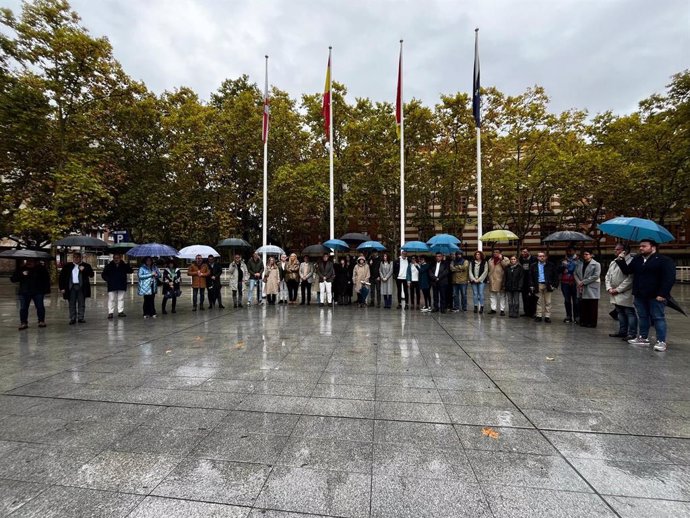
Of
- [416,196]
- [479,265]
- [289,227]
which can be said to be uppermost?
[416,196]

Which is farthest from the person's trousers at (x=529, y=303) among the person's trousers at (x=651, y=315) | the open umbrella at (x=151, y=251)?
the open umbrella at (x=151, y=251)

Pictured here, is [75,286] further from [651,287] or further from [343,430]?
[651,287]

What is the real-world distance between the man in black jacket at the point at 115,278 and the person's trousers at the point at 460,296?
34.1ft

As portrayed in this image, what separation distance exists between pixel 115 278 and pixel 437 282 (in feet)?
32.3

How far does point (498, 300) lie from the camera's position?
12148 millimetres

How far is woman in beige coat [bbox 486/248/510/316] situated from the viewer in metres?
11.8

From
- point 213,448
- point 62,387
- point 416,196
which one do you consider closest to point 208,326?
point 62,387

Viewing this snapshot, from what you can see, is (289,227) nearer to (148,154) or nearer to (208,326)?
Result: (148,154)

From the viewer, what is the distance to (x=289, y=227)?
101 ft

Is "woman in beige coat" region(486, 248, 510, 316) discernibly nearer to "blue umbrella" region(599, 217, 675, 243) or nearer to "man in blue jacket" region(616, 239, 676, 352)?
"blue umbrella" region(599, 217, 675, 243)

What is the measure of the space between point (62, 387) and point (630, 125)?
113 feet

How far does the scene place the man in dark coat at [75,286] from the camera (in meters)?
10.1

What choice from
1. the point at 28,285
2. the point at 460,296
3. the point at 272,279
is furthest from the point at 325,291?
the point at 28,285

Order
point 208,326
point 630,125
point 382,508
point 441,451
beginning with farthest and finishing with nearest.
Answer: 1. point 630,125
2. point 208,326
3. point 441,451
4. point 382,508
